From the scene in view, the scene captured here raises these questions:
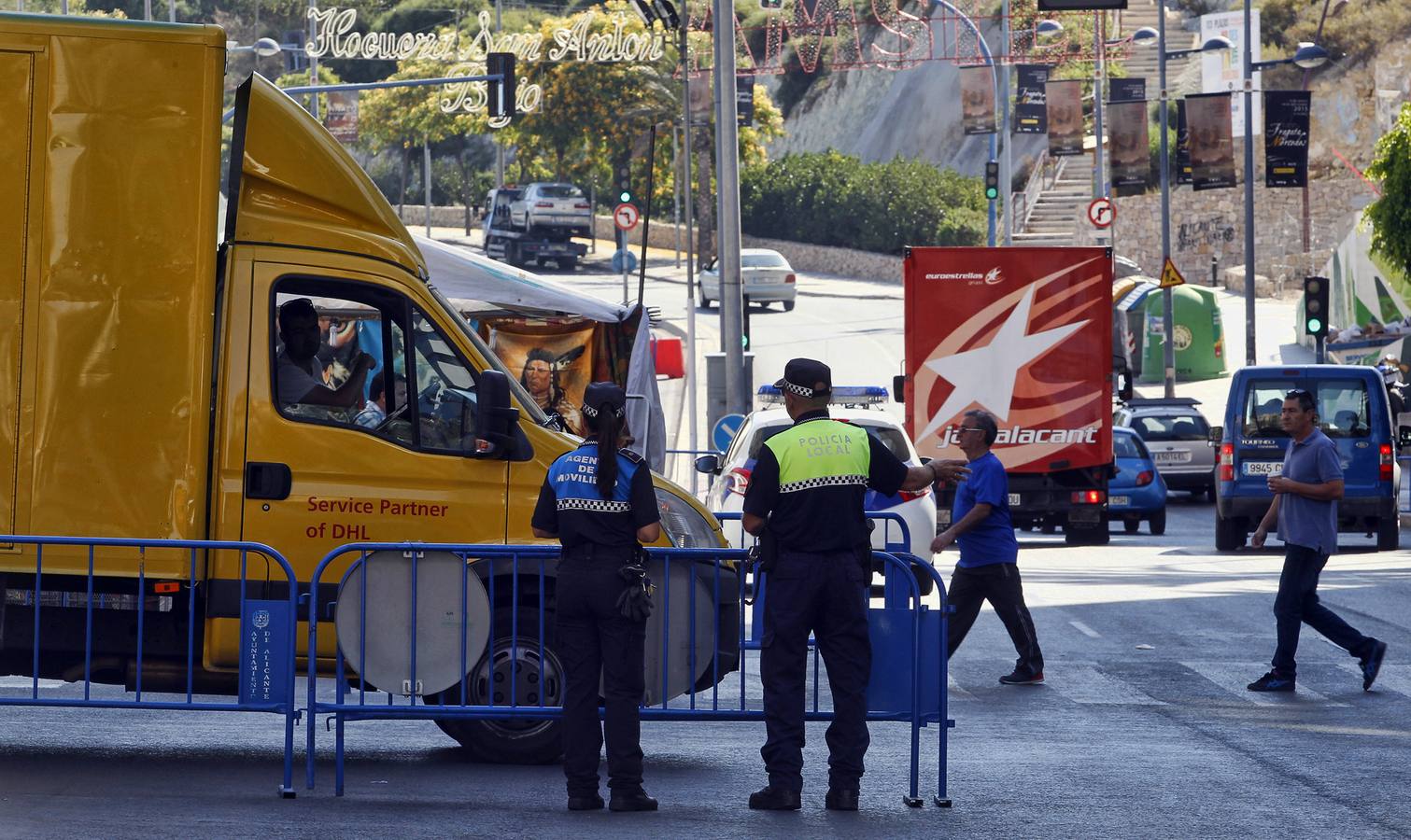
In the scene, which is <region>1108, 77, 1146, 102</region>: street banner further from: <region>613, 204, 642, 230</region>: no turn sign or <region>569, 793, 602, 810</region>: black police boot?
<region>569, 793, 602, 810</region>: black police boot

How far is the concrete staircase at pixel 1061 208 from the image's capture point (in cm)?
6372

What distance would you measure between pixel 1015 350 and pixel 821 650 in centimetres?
1320

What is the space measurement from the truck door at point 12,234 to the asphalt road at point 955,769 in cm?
141

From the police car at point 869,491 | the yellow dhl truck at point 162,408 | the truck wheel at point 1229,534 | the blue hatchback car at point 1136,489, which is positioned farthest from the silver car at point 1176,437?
the yellow dhl truck at point 162,408

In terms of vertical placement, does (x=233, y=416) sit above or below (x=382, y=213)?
below

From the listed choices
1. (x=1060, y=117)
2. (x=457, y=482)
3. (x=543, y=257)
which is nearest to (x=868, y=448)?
(x=457, y=482)

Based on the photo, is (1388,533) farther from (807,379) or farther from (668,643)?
(807,379)

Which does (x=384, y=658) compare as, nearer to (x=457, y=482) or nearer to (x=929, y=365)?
(x=457, y=482)

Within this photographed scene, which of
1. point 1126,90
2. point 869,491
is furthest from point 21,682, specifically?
point 1126,90

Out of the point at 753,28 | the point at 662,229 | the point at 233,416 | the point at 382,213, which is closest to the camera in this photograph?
the point at 233,416

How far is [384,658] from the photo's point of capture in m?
8.05

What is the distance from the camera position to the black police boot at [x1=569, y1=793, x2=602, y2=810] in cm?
773

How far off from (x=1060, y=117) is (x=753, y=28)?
33.7 metres

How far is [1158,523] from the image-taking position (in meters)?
25.6
